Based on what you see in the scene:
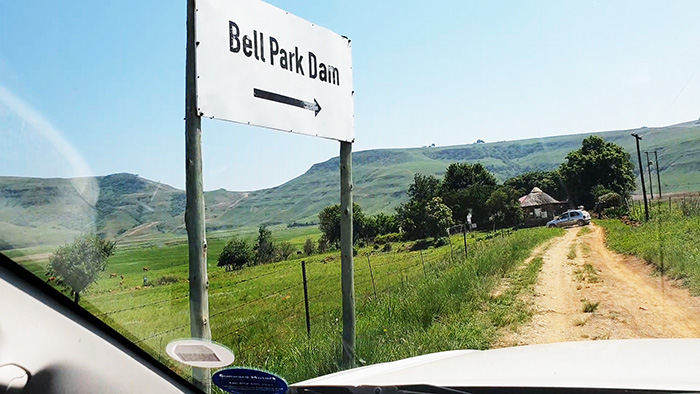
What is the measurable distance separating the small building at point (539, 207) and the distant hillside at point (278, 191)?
0.74 feet

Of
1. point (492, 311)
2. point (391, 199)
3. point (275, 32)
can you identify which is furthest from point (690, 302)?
point (275, 32)

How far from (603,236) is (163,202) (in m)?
3.19

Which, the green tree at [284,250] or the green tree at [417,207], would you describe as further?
the green tree at [417,207]

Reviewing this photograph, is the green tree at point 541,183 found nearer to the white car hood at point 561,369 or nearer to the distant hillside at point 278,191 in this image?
the distant hillside at point 278,191

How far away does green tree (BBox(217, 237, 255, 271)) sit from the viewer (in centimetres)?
440

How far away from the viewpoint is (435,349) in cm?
410

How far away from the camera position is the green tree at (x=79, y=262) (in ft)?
6.88

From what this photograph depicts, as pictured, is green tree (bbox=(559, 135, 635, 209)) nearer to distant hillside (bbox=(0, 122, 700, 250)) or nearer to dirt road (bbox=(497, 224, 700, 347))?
distant hillside (bbox=(0, 122, 700, 250))

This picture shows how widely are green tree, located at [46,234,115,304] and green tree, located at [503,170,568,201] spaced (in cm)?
329

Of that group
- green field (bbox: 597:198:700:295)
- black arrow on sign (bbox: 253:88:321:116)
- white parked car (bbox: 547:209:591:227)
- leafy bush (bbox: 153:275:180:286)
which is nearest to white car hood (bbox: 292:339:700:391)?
leafy bush (bbox: 153:275:180:286)

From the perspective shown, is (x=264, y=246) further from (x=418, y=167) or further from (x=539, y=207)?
(x=539, y=207)

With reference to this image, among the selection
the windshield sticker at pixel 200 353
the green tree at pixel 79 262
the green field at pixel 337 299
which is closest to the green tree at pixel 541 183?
the green field at pixel 337 299

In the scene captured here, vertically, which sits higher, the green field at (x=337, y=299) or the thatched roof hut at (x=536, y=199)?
the thatched roof hut at (x=536, y=199)

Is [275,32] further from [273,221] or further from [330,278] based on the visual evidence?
[330,278]
